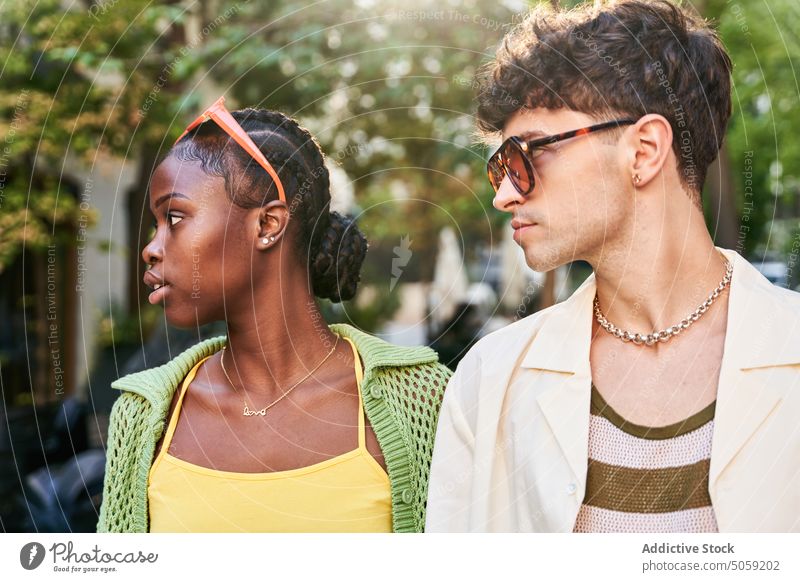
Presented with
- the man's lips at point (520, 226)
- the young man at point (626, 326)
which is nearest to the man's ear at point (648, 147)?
the young man at point (626, 326)

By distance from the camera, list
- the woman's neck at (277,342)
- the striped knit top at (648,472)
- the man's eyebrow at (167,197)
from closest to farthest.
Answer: the striped knit top at (648,472) < the man's eyebrow at (167,197) < the woman's neck at (277,342)

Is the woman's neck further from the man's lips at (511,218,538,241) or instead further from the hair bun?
the man's lips at (511,218,538,241)

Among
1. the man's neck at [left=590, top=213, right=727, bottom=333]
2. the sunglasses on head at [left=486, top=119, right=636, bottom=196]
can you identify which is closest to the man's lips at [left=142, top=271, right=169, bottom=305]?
the sunglasses on head at [left=486, top=119, right=636, bottom=196]

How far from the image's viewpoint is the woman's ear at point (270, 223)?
208 cm

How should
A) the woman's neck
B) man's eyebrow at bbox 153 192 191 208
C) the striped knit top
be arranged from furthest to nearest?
the woman's neck
man's eyebrow at bbox 153 192 191 208
the striped knit top

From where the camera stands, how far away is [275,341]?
7.14ft

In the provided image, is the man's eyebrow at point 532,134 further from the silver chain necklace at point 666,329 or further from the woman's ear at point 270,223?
the woman's ear at point 270,223

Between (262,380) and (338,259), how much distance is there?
361 mm

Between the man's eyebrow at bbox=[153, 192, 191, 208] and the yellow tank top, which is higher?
the man's eyebrow at bbox=[153, 192, 191, 208]

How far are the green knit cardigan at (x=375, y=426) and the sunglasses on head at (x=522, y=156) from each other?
504mm

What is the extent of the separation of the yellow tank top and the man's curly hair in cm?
83

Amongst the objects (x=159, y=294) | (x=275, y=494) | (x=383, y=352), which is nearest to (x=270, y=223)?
(x=159, y=294)

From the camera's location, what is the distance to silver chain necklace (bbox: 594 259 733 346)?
198 cm
